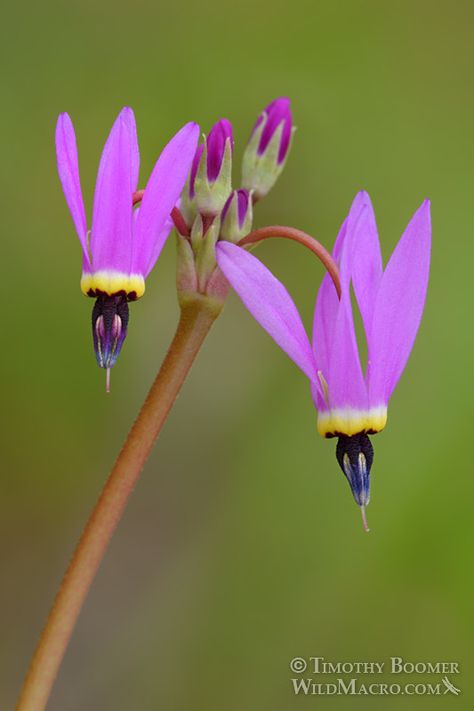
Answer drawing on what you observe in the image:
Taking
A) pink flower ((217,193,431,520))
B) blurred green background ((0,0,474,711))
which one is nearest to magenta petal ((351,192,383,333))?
pink flower ((217,193,431,520))

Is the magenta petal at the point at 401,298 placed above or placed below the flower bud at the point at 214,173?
below

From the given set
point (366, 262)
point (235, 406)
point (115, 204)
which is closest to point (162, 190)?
point (115, 204)

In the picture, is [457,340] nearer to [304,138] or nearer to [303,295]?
[303,295]

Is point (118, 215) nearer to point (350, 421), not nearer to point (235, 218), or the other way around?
point (235, 218)

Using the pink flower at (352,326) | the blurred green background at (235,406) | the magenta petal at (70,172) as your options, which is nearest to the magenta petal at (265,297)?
the pink flower at (352,326)

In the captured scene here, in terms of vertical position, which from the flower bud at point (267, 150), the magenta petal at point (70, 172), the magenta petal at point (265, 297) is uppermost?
the flower bud at point (267, 150)

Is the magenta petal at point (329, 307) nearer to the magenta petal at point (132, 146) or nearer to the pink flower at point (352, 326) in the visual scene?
the pink flower at point (352, 326)

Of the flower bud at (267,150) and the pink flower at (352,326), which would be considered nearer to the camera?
the pink flower at (352,326)
